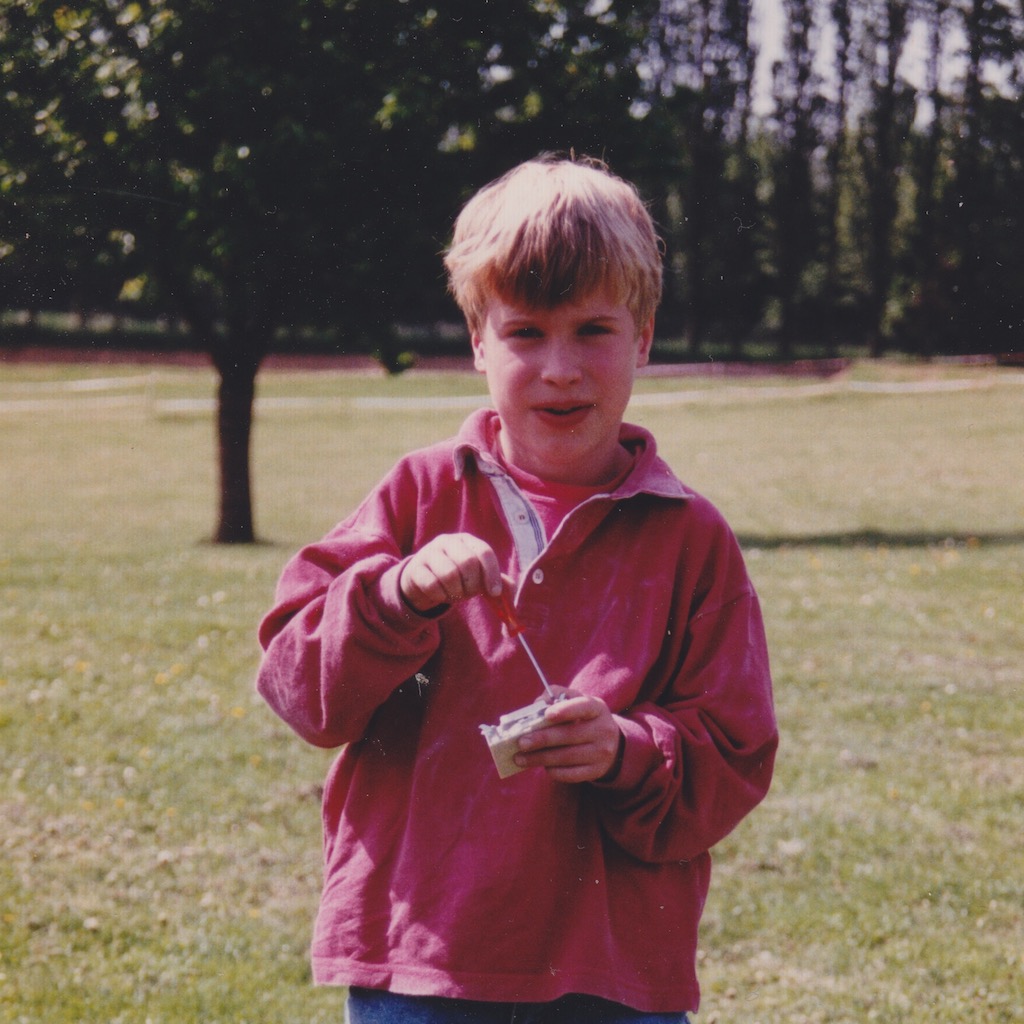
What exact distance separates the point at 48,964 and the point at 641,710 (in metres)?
2.63

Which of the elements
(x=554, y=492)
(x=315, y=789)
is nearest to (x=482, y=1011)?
(x=554, y=492)

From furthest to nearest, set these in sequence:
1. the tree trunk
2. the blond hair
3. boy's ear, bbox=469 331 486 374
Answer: the tree trunk < boy's ear, bbox=469 331 486 374 < the blond hair

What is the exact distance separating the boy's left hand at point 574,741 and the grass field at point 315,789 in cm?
216

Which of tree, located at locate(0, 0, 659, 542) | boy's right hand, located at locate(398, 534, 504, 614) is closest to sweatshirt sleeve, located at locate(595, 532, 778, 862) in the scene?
boy's right hand, located at locate(398, 534, 504, 614)

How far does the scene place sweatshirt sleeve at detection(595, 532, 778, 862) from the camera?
1750 millimetres

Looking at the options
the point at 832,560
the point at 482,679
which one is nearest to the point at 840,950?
the point at 482,679

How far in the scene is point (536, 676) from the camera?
5.85 feet

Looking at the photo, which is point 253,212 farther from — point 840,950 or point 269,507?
point 840,950

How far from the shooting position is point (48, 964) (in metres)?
3.74

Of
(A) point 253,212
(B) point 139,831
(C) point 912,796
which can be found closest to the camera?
(B) point 139,831

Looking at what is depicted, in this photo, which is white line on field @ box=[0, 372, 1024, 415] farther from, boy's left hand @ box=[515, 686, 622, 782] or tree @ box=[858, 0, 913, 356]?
boy's left hand @ box=[515, 686, 622, 782]

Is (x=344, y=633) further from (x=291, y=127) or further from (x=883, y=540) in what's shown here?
(x=883, y=540)

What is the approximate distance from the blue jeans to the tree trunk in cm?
1031

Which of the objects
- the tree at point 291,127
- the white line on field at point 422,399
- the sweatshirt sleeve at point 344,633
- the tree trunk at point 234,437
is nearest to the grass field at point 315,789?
the tree trunk at point 234,437
